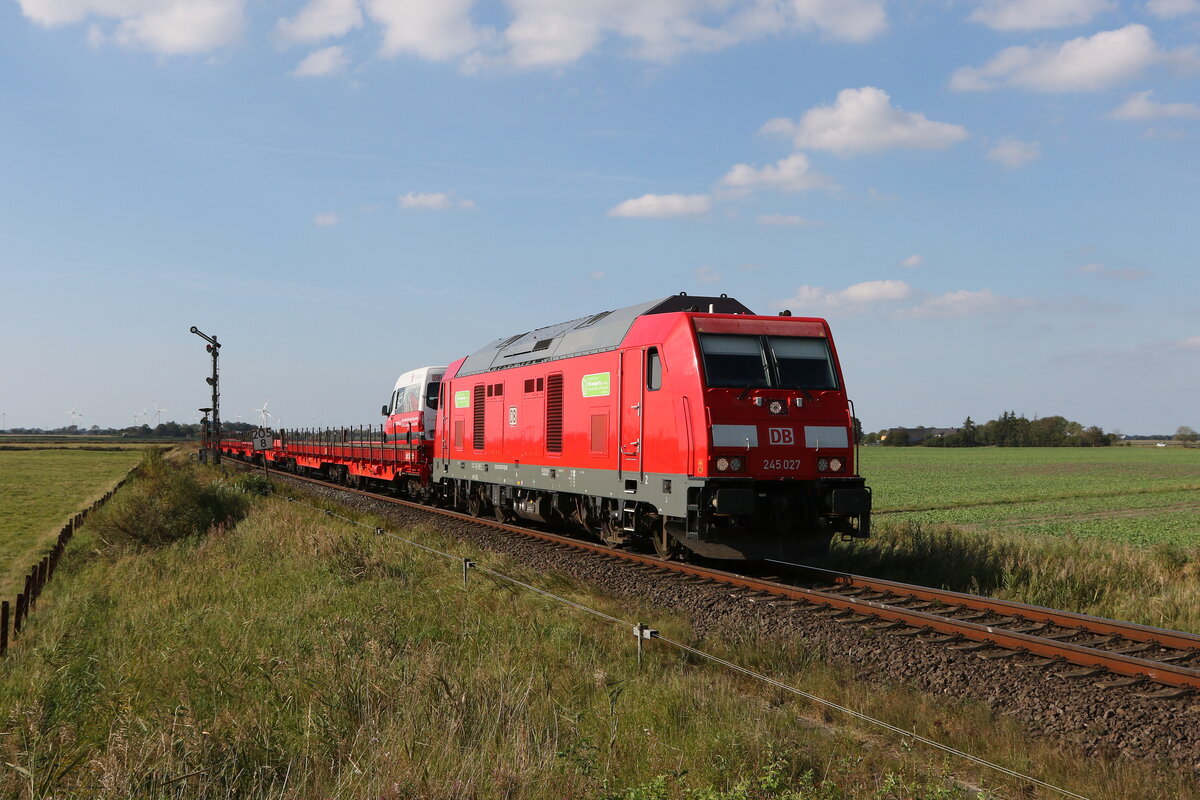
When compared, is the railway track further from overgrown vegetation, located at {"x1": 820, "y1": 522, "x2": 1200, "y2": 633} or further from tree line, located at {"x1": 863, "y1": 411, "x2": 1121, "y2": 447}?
tree line, located at {"x1": 863, "y1": 411, "x2": 1121, "y2": 447}

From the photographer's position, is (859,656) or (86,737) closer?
(86,737)

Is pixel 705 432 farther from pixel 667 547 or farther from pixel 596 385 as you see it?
pixel 596 385

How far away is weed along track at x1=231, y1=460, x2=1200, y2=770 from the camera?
6805 mm

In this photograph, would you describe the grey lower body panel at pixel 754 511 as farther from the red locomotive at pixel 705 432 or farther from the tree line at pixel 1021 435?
the tree line at pixel 1021 435

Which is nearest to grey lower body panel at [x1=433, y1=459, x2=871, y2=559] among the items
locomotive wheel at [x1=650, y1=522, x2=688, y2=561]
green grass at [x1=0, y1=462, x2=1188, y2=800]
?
locomotive wheel at [x1=650, y1=522, x2=688, y2=561]

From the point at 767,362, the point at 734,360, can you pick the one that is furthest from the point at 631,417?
the point at 767,362

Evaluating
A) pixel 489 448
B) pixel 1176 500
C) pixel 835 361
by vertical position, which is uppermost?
pixel 835 361

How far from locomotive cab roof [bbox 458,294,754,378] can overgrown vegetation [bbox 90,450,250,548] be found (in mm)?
7058

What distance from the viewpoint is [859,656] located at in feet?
28.8

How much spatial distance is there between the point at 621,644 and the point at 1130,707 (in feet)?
13.6

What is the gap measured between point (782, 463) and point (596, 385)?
369 cm

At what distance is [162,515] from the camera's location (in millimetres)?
20719

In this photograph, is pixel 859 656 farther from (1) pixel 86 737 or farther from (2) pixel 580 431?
(2) pixel 580 431

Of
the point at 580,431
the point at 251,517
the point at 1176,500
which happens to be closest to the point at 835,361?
the point at 580,431
